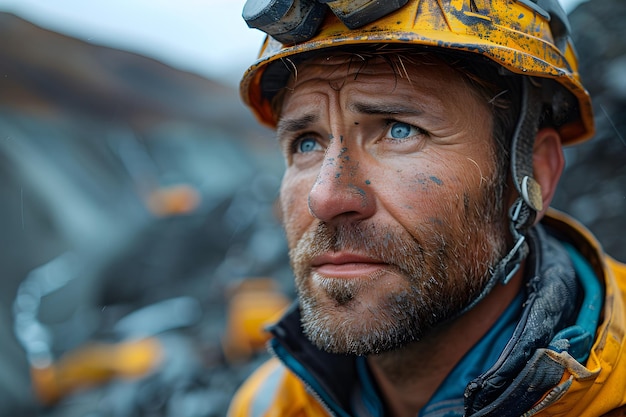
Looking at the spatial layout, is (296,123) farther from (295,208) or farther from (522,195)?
(522,195)

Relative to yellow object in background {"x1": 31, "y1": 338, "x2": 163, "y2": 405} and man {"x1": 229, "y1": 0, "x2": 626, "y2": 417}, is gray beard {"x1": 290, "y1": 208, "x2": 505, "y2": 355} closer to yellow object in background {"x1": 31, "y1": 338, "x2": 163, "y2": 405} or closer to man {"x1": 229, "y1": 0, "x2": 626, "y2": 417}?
man {"x1": 229, "y1": 0, "x2": 626, "y2": 417}

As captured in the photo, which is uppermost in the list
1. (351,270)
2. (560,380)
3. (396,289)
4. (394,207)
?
(394,207)

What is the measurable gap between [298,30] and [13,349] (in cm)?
599

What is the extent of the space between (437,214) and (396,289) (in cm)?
29

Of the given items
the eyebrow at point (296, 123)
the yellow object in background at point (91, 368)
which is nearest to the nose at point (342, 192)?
the eyebrow at point (296, 123)

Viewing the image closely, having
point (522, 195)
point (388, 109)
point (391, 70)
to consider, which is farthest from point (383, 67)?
point (522, 195)

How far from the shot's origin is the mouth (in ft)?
6.20

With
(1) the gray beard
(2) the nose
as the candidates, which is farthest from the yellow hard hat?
(1) the gray beard

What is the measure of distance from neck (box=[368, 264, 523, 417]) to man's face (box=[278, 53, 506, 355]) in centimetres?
13

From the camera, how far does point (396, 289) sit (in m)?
1.89

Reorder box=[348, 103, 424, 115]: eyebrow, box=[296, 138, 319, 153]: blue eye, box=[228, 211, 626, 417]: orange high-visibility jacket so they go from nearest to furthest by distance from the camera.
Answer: box=[228, 211, 626, 417]: orange high-visibility jacket
box=[348, 103, 424, 115]: eyebrow
box=[296, 138, 319, 153]: blue eye

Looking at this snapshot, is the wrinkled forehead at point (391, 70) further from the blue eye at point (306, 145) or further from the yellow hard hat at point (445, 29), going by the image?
the blue eye at point (306, 145)

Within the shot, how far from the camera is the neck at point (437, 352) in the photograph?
214 centimetres

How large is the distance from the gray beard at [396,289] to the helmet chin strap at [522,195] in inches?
3.8
